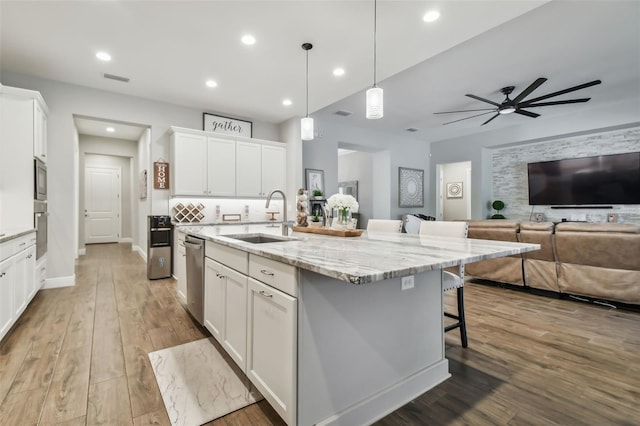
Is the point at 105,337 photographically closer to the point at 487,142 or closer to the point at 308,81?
the point at 308,81

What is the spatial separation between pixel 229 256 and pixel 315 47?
238cm

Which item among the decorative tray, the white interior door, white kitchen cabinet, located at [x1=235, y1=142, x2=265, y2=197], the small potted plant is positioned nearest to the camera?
the decorative tray

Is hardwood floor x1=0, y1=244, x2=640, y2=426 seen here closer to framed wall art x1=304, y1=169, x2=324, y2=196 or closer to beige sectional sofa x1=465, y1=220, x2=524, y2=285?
beige sectional sofa x1=465, y1=220, x2=524, y2=285

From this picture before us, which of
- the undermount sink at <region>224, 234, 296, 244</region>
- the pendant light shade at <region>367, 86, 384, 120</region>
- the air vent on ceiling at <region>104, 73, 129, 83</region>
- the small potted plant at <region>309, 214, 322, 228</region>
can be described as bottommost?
the undermount sink at <region>224, 234, 296, 244</region>

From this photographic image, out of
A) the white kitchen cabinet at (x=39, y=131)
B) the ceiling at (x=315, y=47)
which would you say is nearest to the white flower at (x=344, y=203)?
the ceiling at (x=315, y=47)

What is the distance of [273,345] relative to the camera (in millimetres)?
1489

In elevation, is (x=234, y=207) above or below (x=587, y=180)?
below

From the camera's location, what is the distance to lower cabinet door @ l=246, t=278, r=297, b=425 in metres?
1.33

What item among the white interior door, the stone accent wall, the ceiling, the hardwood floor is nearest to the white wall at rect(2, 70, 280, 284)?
the ceiling

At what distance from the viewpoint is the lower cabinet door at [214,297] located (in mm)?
2170

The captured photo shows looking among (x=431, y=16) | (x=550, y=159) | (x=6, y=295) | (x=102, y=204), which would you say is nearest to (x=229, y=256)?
(x=6, y=295)

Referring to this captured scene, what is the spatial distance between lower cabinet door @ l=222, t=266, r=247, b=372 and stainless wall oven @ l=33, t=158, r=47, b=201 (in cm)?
296

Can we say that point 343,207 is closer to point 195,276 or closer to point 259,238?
point 259,238

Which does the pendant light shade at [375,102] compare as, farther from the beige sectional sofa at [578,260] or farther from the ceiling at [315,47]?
the beige sectional sofa at [578,260]
